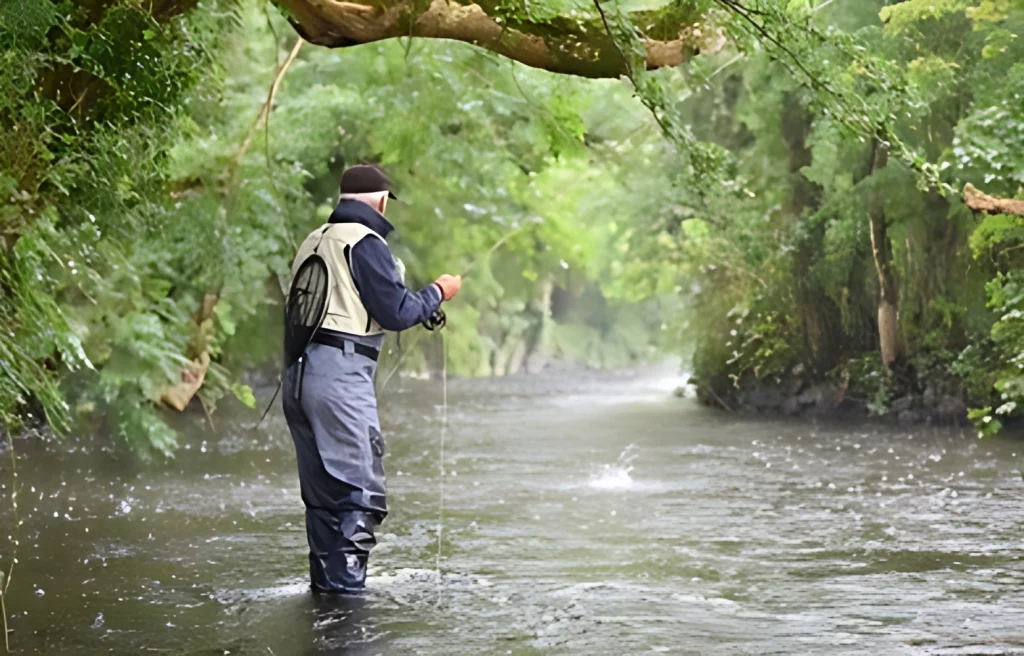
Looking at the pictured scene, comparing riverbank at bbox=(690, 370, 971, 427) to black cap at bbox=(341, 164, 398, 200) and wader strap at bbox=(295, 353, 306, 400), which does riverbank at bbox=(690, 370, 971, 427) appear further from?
wader strap at bbox=(295, 353, 306, 400)

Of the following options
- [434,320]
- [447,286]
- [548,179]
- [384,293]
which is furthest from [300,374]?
[548,179]

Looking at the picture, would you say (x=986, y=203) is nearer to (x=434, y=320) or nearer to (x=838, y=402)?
(x=434, y=320)

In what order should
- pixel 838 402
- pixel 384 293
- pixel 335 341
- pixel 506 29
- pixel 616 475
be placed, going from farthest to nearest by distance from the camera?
1. pixel 838 402
2. pixel 616 475
3. pixel 506 29
4. pixel 335 341
5. pixel 384 293

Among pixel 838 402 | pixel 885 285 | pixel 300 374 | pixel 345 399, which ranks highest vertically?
pixel 885 285

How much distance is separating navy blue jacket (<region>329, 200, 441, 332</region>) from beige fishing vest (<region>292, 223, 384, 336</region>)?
0.04 m

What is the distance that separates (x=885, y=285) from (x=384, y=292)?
56.1 feet

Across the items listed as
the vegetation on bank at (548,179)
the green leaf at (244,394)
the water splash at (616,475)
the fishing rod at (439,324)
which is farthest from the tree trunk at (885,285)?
the green leaf at (244,394)

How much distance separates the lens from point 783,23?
739 centimetres

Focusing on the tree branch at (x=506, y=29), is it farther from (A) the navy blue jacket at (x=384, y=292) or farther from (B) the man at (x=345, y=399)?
(A) the navy blue jacket at (x=384, y=292)

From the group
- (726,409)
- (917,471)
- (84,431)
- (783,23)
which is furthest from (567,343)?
(783,23)

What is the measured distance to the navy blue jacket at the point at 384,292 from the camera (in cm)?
714

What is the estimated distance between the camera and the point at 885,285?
75.7ft

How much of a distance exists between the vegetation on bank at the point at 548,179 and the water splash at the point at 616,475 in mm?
2574

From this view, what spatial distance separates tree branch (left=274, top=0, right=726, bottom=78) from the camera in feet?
24.7
